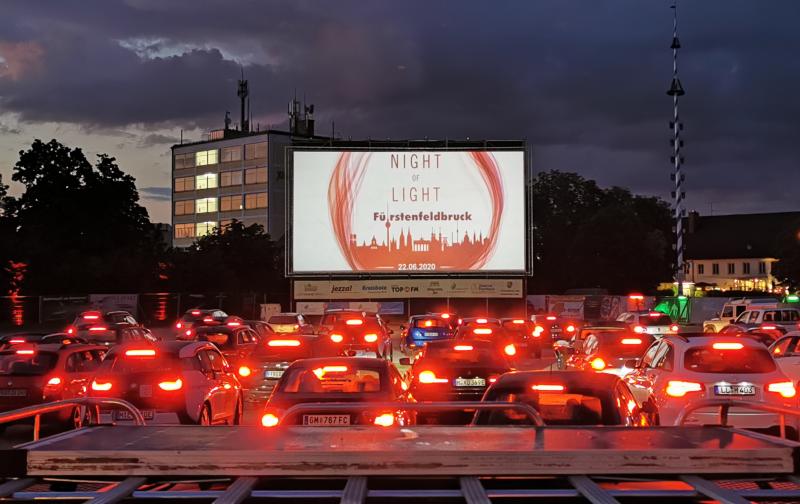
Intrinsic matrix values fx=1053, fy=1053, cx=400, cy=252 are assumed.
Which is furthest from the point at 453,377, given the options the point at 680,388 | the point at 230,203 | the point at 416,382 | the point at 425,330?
the point at 230,203

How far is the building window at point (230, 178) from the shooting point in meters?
124

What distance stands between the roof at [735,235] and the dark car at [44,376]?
117 m

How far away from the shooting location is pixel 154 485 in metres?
4.89

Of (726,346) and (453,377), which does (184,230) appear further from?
(726,346)

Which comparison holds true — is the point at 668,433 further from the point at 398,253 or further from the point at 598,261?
the point at 598,261

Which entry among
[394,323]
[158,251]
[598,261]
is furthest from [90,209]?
[598,261]

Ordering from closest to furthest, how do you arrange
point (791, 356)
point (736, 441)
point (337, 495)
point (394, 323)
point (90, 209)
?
point (337, 495), point (736, 441), point (791, 356), point (394, 323), point (90, 209)

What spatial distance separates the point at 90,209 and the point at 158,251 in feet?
19.5

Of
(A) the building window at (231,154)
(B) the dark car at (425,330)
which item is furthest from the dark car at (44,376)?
(A) the building window at (231,154)

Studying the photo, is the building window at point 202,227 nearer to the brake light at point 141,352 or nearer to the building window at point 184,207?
the building window at point 184,207

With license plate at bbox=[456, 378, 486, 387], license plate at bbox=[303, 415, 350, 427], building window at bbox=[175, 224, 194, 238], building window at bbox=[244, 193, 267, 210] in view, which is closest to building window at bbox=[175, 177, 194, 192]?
building window at bbox=[175, 224, 194, 238]

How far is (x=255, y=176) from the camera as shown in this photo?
122 m

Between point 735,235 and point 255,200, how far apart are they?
59.0m

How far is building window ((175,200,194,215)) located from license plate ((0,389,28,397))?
379 feet
